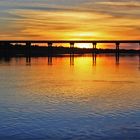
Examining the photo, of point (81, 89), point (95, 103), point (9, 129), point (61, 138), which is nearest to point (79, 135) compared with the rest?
point (61, 138)

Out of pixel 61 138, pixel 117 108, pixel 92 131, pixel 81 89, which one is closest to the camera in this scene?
pixel 61 138

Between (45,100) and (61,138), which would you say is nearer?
(61,138)

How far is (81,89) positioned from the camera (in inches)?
1469

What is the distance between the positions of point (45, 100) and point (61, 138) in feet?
36.0

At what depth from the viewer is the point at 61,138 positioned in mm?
18500

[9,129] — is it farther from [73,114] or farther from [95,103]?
[95,103]

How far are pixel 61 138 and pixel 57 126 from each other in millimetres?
2347

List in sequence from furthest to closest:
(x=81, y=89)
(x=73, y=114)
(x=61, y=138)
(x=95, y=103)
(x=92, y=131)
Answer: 1. (x=81, y=89)
2. (x=95, y=103)
3. (x=73, y=114)
4. (x=92, y=131)
5. (x=61, y=138)

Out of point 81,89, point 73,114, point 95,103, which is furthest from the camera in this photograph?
point 81,89

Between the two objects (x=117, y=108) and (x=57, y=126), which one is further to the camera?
(x=117, y=108)

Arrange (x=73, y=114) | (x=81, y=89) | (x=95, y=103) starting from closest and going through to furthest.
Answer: (x=73, y=114)
(x=95, y=103)
(x=81, y=89)

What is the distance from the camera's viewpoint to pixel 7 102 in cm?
2822

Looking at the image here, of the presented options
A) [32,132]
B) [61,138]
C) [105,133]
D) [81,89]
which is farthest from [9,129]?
[81,89]

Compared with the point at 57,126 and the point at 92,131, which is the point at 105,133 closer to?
the point at 92,131
